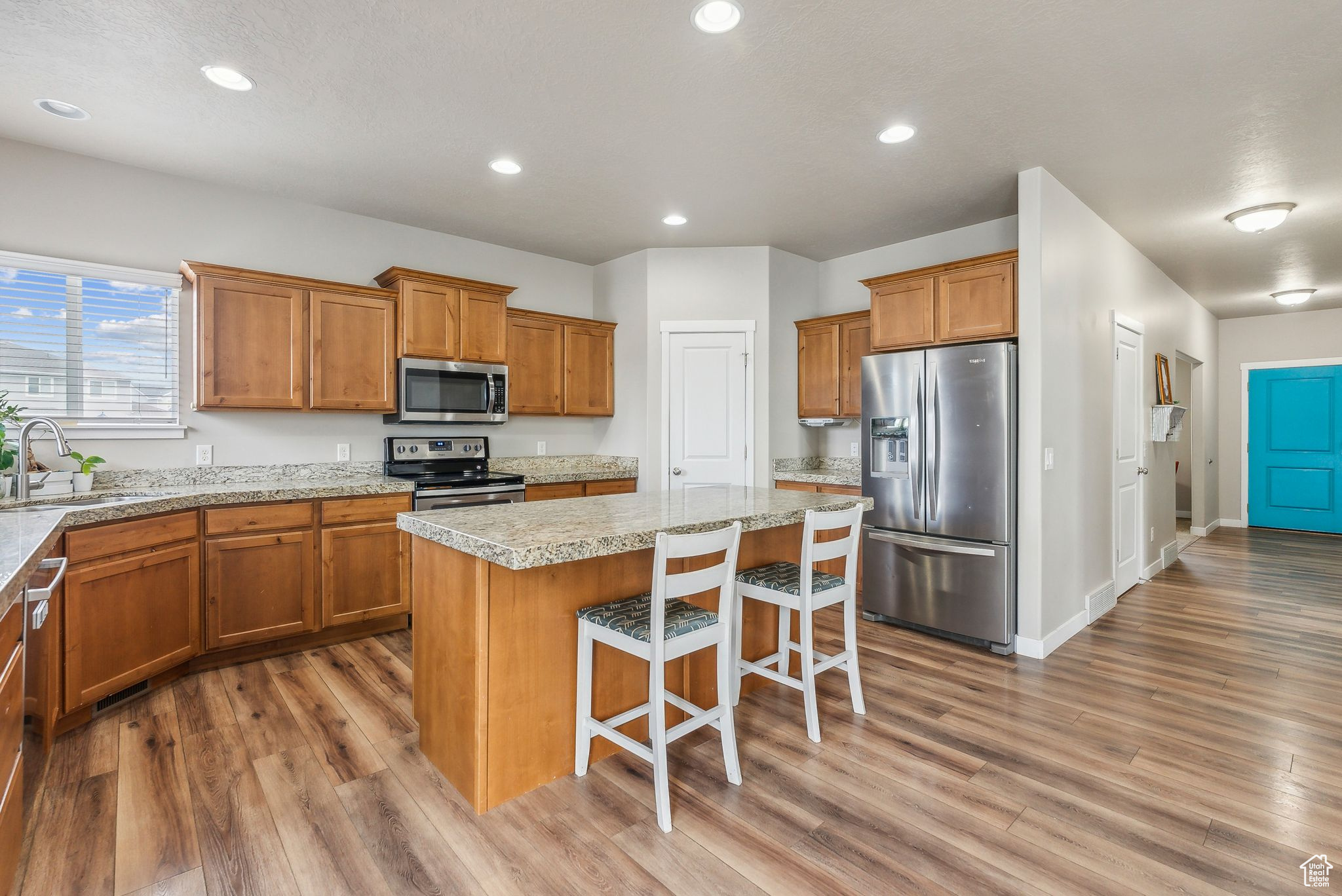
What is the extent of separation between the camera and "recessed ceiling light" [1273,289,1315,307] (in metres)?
6.29

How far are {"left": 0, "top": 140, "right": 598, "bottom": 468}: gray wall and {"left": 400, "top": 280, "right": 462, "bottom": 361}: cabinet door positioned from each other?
0.47m

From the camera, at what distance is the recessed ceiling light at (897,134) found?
3.06 m

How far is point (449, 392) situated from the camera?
14.5 feet

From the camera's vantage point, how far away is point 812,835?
1950 mm

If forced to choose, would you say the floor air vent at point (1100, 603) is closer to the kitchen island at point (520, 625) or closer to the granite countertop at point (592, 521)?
the granite countertop at point (592, 521)

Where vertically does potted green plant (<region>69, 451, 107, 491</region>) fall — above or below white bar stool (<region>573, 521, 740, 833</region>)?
above

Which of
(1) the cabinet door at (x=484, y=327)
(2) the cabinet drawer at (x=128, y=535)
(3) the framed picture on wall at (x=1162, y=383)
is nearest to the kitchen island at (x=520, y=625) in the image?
(2) the cabinet drawer at (x=128, y=535)

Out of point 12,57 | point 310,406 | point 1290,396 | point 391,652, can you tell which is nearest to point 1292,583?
point 1290,396

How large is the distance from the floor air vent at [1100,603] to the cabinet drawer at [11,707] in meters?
4.92

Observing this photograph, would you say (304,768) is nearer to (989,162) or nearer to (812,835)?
(812,835)

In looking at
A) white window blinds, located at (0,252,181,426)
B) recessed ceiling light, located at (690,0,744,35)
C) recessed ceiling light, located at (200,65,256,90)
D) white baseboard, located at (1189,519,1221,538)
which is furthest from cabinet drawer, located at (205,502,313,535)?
white baseboard, located at (1189,519,1221,538)

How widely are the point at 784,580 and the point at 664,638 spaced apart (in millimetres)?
851

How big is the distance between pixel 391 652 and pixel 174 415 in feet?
6.20

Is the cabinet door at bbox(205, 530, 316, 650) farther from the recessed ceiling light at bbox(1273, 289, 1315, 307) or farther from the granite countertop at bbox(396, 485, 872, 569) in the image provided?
the recessed ceiling light at bbox(1273, 289, 1315, 307)
